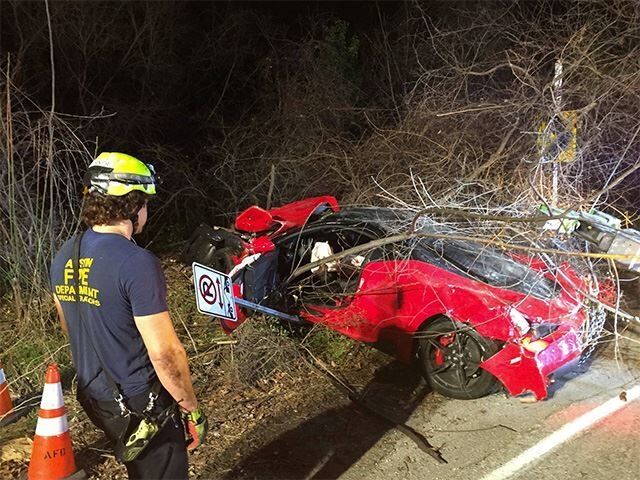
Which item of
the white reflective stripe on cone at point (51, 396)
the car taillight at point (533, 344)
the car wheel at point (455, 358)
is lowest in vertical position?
the car wheel at point (455, 358)

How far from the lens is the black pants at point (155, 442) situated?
2.32 meters

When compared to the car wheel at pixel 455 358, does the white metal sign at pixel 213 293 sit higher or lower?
higher

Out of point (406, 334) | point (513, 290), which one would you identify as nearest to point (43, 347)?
point (406, 334)

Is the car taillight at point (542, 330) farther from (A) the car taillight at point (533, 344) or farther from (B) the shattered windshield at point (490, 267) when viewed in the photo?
(B) the shattered windshield at point (490, 267)

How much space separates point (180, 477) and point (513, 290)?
2.93 meters

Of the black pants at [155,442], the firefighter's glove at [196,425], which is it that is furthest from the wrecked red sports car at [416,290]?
the black pants at [155,442]

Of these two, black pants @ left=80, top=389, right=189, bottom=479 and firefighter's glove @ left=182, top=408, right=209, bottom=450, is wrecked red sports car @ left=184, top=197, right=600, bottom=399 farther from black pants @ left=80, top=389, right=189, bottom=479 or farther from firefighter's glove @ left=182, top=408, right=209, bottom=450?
black pants @ left=80, top=389, right=189, bottom=479

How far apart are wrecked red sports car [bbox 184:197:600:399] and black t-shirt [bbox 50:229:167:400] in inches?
98.5

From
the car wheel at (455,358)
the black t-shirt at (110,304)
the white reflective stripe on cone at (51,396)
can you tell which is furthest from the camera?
the car wheel at (455,358)

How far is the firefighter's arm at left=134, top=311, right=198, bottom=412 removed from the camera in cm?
214

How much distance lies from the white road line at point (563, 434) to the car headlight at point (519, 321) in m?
0.72

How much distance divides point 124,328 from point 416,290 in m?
2.92

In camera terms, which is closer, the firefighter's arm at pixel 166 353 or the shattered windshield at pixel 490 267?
the firefighter's arm at pixel 166 353

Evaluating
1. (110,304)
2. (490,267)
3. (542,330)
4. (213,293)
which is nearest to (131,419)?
(110,304)
